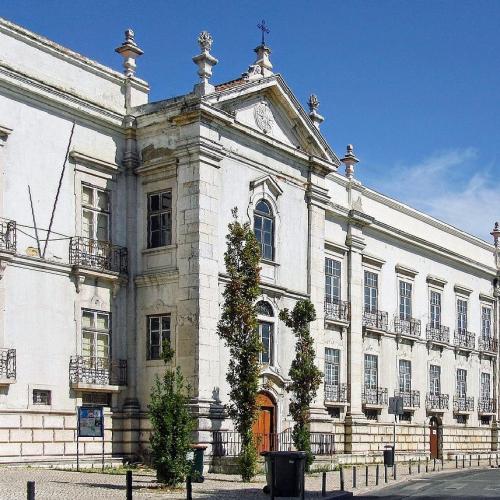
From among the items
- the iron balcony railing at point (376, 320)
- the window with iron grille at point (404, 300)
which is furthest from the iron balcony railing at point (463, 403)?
the iron balcony railing at point (376, 320)

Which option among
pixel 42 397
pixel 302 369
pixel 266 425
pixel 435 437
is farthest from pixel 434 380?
pixel 42 397

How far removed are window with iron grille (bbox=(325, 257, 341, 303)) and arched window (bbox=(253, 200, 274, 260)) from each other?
5979mm

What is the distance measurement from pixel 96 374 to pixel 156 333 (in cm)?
229

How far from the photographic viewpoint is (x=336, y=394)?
37.4 meters

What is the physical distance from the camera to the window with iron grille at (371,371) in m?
40.0

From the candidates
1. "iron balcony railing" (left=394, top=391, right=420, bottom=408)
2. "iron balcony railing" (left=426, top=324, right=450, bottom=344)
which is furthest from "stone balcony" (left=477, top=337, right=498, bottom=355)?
"iron balcony railing" (left=394, top=391, right=420, bottom=408)

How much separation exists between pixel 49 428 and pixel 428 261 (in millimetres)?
23983

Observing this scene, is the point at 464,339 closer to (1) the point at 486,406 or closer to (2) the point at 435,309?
(2) the point at 435,309

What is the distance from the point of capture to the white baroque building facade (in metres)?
26.6

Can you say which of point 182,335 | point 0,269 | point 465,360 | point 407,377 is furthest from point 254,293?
point 465,360

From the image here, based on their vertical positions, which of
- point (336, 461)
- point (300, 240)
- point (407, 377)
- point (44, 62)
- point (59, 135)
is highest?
point (44, 62)

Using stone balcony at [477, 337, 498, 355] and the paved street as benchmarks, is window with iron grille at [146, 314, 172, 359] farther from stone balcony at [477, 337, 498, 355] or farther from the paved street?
stone balcony at [477, 337, 498, 355]

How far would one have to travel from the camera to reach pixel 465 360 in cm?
4781

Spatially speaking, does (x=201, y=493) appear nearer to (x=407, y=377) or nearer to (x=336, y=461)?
(x=336, y=461)
